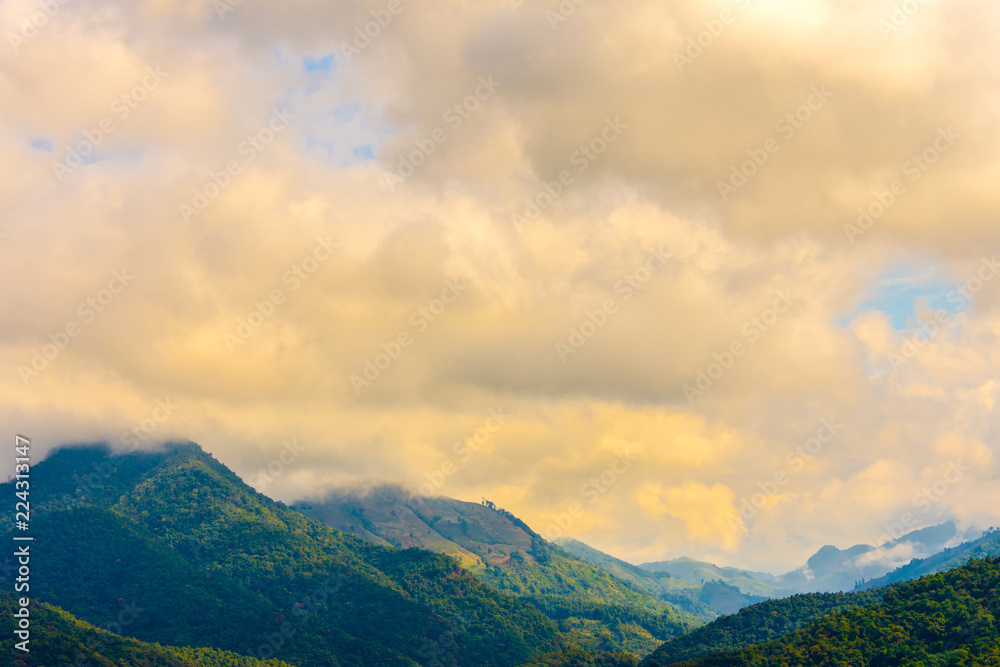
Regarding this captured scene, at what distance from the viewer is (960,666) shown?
174m

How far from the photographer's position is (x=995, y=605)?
198 meters

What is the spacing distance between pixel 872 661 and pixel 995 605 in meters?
29.3

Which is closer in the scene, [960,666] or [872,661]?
[960,666]

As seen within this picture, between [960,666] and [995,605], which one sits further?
[995,605]

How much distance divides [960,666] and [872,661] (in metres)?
24.2

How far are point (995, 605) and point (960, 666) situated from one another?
30579 mm

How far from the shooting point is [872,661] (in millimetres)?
196125
